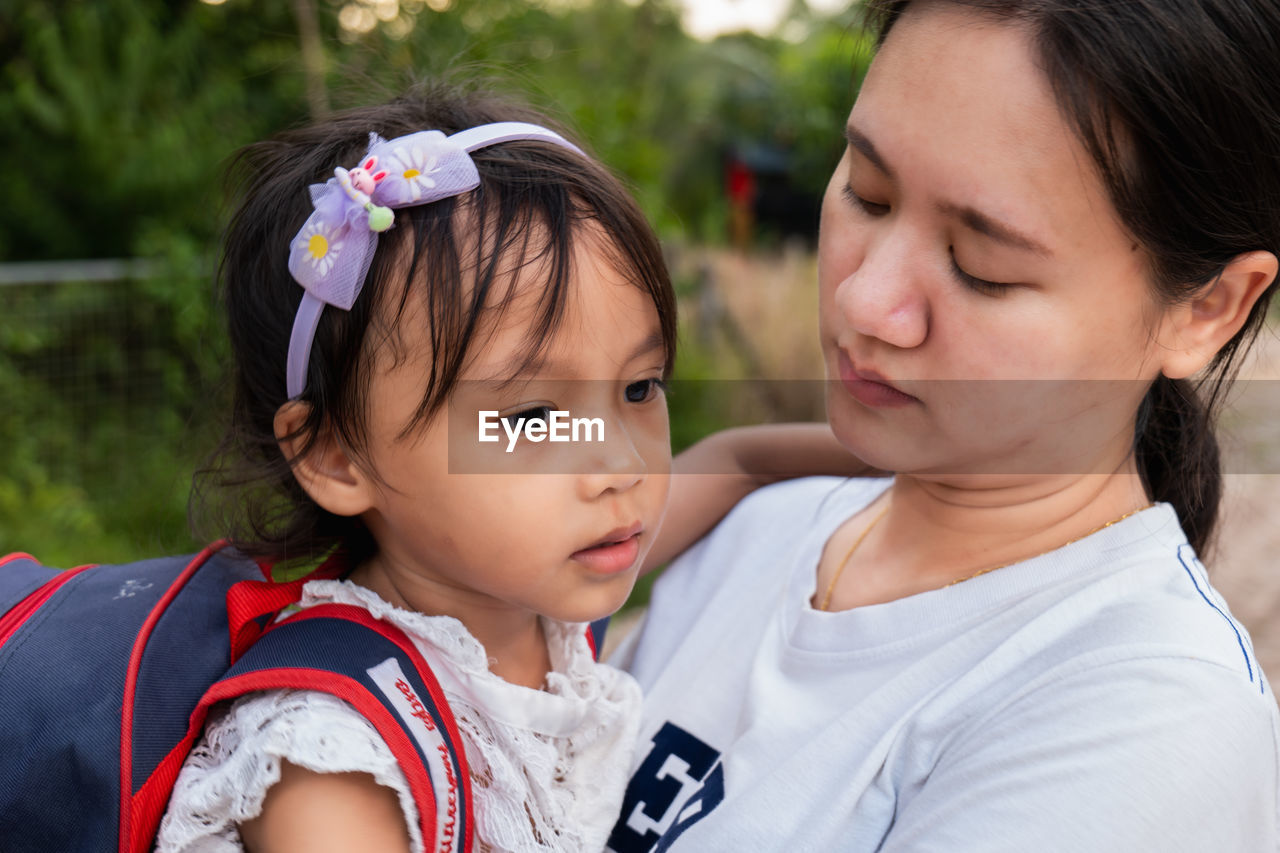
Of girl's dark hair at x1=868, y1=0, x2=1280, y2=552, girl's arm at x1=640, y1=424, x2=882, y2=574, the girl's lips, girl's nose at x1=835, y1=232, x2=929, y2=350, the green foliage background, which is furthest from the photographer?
the green foliage background

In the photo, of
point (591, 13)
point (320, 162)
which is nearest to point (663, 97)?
point (591, 13)

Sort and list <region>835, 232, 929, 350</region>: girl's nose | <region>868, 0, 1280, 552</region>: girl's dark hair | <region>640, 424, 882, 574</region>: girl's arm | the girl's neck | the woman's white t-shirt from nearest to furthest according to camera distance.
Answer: the woman's white t-shirt, <region>868, 0, 1280, 552</region>: girl's dark hair, <region>835, 232, 929, 350</region>: girl's nose, the girl's neck, <region>640, 424, 882, 574</region>: girl's arm

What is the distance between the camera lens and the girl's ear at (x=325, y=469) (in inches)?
56.7

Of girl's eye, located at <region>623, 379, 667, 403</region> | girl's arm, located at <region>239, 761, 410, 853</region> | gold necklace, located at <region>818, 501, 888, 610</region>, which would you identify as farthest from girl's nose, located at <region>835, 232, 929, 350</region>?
girl's arm, located at <region>239, 761, 410, 853</region>

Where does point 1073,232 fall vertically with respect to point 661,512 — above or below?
above

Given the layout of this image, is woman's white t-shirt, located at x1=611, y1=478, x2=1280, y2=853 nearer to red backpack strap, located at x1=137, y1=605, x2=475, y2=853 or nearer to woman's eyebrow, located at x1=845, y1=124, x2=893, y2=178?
red backpack strap, located at x1=137, y1=605, x2=475, y2=853

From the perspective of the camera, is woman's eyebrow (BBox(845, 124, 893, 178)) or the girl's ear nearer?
woman's eyebrow (BBox(845, 124, 893, 178))

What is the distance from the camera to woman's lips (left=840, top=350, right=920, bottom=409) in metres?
1.36

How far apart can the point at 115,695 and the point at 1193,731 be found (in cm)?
123

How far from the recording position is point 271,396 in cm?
154

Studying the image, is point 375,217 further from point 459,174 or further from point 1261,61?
point 1261,61

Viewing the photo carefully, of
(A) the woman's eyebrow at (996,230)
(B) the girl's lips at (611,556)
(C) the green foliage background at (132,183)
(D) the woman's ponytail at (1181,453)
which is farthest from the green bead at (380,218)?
(C) the green foliage background at (132,183)

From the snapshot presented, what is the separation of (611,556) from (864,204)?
23.3 inches

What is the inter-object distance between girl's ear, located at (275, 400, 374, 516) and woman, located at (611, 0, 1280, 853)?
23.5 inches
